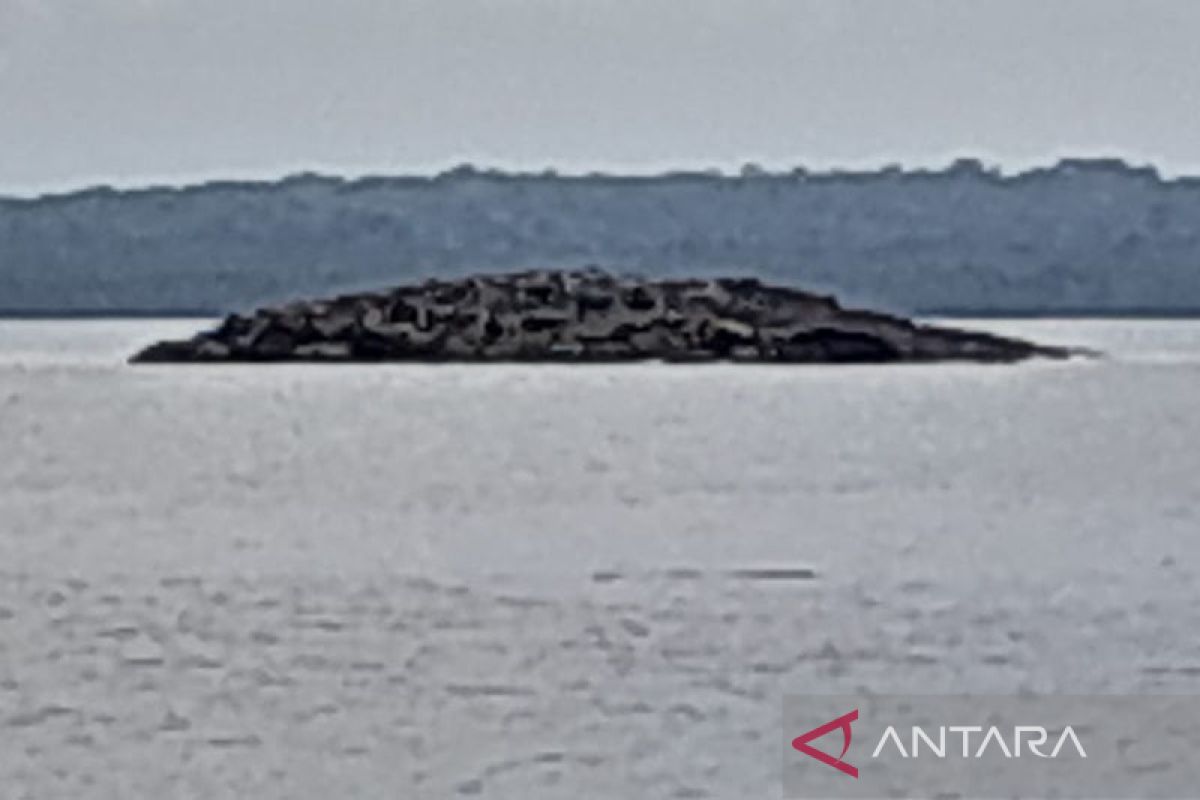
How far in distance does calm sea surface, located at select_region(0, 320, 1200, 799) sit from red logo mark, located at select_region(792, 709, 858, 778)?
221 mm

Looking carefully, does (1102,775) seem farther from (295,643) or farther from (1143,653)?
(295,643)

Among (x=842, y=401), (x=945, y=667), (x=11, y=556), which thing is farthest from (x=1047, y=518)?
(x=842, y=401)

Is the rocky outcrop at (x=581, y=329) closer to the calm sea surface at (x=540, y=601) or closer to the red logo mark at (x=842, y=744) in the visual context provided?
the calm sea surface at (x=540, y=601)

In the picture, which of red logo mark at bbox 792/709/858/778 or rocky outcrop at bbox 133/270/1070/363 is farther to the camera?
rocky outcrop at bbox 133/270/1070/363

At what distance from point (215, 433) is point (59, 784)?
164ft

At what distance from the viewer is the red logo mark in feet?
46.9

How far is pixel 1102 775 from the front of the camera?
14.1 m

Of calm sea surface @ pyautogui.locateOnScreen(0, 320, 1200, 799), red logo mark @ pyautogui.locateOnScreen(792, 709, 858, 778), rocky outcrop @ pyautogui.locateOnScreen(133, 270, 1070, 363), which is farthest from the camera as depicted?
rocky outcrop @ pyautogui.locateOnScreen(133, 270, 1070, 363)

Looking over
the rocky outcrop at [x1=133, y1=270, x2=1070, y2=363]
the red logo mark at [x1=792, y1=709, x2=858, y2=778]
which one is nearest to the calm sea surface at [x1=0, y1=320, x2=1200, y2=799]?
the red logo mark at [x1=792, y1=709, x2=858, y2=778]

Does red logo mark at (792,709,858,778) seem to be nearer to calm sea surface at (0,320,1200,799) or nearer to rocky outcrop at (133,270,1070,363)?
calm sea surface at (0,320,1200,799)

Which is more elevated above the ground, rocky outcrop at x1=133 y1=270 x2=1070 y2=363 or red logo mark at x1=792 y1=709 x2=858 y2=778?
rocky outcrop at x1=133 y1=270 x2=1070 y2=363

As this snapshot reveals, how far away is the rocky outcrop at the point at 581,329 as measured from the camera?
125 m

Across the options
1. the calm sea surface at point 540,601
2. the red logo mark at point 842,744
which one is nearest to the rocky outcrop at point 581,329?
the calm sea surface at point 540,601

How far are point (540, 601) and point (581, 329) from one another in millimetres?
108593
